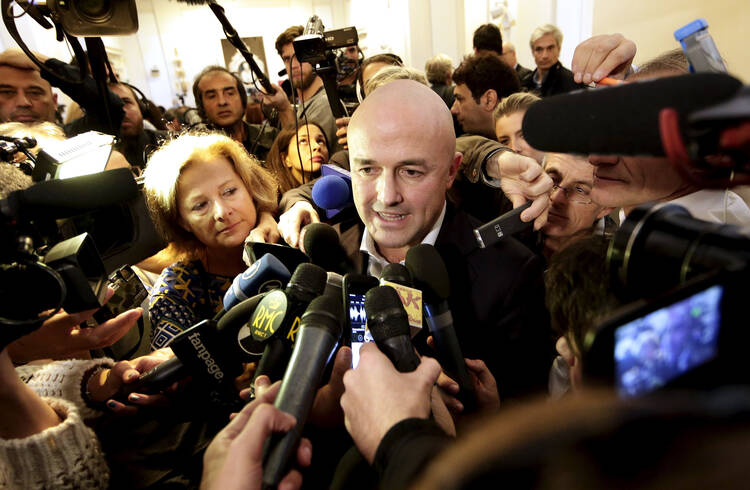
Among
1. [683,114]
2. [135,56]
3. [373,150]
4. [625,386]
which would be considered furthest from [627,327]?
[135,56]

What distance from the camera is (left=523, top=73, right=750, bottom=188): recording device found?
0.40 meters

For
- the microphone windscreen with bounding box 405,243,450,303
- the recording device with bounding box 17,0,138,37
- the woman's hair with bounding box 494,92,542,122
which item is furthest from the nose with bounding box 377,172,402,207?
the recording device with bounding box 17,0,138,37

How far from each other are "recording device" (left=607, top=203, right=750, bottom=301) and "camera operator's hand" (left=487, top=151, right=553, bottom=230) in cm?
76

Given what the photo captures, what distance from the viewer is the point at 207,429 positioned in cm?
113

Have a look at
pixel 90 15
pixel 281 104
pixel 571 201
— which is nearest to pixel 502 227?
pixel 571 201

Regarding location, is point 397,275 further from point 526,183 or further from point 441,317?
point 526,183

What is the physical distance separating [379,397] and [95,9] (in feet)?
6.14

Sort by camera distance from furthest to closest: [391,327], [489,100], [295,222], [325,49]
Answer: [489,100], [325,49], [295,222], [391,327]

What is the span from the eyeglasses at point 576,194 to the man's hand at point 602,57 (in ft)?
1.61

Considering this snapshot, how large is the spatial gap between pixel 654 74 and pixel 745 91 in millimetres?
1054

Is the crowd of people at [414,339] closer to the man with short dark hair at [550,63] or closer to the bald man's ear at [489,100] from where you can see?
the bald man's ear at [489,100]

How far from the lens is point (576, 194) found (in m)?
1.77

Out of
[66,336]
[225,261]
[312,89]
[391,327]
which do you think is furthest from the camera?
[312,89]

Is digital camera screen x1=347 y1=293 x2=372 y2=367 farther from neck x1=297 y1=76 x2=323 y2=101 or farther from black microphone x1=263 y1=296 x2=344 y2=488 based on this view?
neck x1=297 y1=76 x2=323 y2=101
